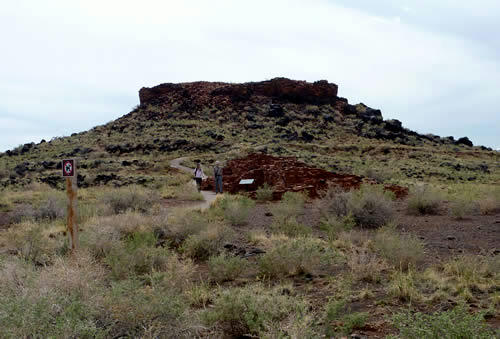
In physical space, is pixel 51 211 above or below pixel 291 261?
above

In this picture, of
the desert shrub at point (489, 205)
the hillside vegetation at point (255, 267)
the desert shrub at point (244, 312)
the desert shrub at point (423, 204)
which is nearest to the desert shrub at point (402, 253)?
the hillside vegetation at point (255, 267)

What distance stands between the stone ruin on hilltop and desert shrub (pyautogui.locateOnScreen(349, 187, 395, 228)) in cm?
438

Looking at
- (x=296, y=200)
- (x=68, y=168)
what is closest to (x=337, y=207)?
(x=296, y=200)

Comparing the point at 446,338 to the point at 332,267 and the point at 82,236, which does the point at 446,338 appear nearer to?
the point at 332,267

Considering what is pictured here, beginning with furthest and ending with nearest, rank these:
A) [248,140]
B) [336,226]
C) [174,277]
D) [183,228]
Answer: [248,140], [336,226], [183,228], [174,277]

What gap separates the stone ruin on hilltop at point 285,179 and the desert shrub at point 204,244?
27.5 ft

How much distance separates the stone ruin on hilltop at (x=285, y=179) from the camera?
17656mm

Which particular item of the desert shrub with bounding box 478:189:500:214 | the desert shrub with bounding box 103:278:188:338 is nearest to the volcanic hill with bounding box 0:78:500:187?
the desert shrub with bounding box 478:189:500:214

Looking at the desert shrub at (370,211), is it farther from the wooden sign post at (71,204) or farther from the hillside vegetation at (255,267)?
the wooden sign post at (71,204)

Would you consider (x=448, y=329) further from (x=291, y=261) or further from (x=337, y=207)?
(x=337, y=207)

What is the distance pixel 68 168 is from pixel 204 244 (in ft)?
9.36

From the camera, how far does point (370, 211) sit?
11.7 meters

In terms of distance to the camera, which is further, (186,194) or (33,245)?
(186,194)

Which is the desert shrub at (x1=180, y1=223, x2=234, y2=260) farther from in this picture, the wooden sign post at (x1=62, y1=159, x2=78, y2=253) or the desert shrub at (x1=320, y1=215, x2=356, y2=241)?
the desert shrub at (x1=320, y1=215, x2=356, y2=241)
